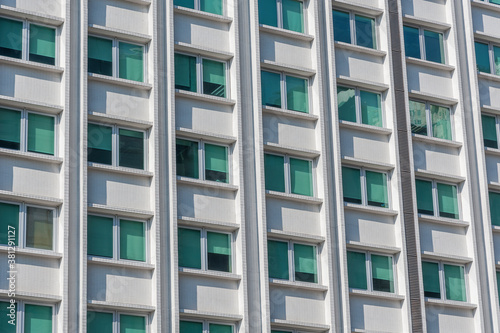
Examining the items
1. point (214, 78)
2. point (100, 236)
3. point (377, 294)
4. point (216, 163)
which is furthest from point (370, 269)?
point (100, 236)

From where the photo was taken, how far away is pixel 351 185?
4253 cm

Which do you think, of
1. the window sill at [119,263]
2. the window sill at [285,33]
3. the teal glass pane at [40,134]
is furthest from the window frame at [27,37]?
the window sill at [285,33]

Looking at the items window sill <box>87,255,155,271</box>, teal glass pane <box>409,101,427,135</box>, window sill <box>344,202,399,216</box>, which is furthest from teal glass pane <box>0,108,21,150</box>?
teal glass pane <box>409,101,427,135</box>

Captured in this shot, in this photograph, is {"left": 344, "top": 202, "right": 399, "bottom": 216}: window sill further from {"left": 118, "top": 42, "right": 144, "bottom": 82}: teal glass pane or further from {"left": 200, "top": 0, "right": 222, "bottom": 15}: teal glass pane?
{"left": 118, "top": 42, "right": 144, "bottom": 82}: teal glass pane

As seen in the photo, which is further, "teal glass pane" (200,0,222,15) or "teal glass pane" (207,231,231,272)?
"teal glass pane" (200,0,222,15)

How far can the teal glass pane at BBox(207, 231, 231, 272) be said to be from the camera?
38844 millimetres

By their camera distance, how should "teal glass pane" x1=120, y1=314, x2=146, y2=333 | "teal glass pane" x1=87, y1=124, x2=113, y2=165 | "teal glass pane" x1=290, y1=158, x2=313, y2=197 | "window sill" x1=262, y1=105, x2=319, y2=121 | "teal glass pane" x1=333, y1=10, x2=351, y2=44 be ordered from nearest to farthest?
"teal glass pane" x1=120, y1=314, x2=146, y2=333 → "teal glass pane" x1=87, y1=124, x2=113, y2=165 → "teal glass pane" x1=290, y1=158, x2=313, y2=197 → "window sill" x1=262, y1=105, x2=319, y2=121 → "teal glass pane" x1=333, y1=10, x2=351, y2=44

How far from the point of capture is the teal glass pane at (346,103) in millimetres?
43438

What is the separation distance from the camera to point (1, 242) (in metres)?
35.4

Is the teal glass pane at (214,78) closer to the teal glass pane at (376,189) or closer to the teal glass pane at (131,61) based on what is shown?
the teal glass pane at (131,61)

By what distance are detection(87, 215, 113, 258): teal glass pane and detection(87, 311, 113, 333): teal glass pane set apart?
204 cm

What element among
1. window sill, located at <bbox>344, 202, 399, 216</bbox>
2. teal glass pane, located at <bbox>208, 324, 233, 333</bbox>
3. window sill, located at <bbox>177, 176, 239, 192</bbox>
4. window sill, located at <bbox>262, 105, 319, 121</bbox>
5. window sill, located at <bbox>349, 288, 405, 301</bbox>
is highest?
window sill, located at <bbox>262, 105, 319, 121</bbox>

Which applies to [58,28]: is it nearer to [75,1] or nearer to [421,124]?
[75,1]

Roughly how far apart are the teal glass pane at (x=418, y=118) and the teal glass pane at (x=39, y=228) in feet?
51.9
